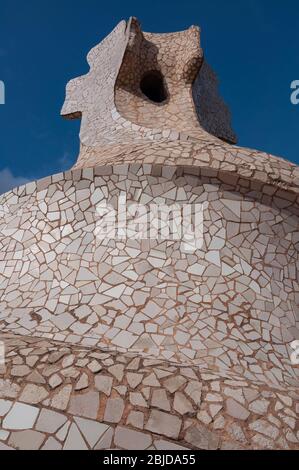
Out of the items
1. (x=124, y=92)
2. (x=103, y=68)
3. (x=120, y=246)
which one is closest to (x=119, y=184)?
(x=120, y=246)

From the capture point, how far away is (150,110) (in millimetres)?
7559

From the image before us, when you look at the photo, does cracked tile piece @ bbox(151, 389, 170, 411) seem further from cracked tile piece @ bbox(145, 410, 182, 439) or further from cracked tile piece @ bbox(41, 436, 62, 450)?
cracked tile piece @ bbox(41, 436, 62, 450)

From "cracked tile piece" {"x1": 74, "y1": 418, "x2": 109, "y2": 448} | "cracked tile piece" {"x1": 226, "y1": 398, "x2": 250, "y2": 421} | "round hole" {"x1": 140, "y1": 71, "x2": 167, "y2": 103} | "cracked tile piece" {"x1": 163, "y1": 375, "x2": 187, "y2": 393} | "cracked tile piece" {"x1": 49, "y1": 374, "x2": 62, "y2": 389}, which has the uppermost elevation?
"round hole" {"x1": 140, "y1": 71, "x2": 167, "y2": 103}

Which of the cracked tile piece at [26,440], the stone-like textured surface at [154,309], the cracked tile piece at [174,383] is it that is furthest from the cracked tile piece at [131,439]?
the cracked tile piece at [26,440]

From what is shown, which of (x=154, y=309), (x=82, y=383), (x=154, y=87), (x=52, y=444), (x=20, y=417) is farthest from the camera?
(x=154, y=87)

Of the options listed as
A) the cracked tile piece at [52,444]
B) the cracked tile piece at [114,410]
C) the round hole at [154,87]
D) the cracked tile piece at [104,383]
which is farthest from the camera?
the round hole at [154,87]

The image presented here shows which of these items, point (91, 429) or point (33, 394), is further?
point (33, 394)

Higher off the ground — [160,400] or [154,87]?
[154,87]

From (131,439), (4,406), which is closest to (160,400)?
(131,439)

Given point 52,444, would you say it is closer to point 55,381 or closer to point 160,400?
point 55,381

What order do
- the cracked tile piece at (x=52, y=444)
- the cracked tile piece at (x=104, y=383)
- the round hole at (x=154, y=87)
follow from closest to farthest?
1. the cracked tile piece at (x=52, y=444)
2. the cracked tile piece at (x=104, y=383)
3. the round hole at (x=154, y=87)

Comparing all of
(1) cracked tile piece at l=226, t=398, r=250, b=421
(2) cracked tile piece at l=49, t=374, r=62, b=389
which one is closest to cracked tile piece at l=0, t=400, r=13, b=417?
(2) cracked tile piece at l=49, t=374, r=62, b=389

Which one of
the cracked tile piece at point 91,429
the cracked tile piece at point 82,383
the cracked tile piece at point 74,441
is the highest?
the cracked tile piece at point 82,383

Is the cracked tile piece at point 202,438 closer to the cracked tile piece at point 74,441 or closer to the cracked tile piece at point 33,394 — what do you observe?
the cracked tile piece at point 74,441
